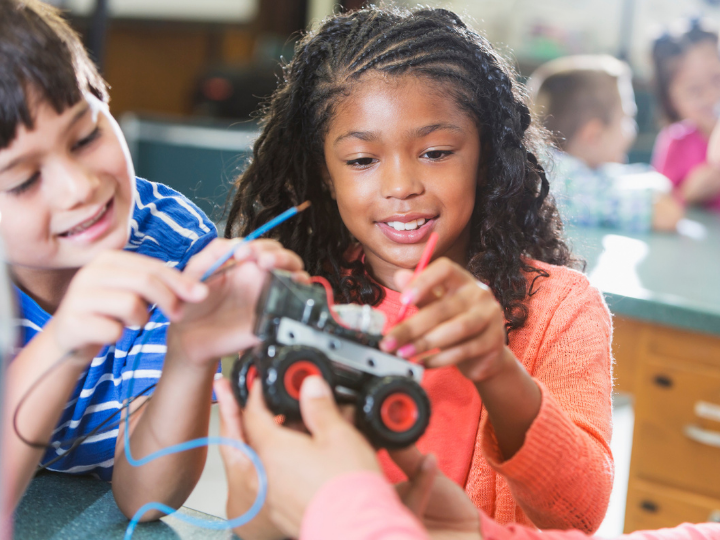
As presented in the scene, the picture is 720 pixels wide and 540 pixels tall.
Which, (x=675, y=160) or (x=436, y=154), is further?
(x=675, y=160)

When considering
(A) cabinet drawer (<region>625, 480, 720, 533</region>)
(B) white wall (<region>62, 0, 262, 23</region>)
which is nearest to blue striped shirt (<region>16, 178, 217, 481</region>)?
(A) cabinet drawer (<region>625, 480, 720, 533</region>)

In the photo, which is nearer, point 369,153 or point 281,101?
point 369,153

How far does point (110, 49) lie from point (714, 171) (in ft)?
10.5

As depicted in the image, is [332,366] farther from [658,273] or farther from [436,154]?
[658,273]

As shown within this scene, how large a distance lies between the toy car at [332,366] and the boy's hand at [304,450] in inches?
0.6

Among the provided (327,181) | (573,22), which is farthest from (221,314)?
(573,22)

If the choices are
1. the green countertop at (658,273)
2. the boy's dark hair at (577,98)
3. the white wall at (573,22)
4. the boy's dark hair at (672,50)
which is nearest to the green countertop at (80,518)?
the green countertop at (658,273)

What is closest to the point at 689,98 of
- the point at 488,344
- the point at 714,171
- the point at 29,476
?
the point at 714,171

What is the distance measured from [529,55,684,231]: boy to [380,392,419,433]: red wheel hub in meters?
1.55

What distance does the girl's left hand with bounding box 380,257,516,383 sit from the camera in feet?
2.02

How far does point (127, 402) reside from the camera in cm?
84

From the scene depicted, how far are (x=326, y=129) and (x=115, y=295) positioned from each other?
1.70 ft

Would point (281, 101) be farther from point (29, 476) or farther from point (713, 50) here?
point (713, 50)

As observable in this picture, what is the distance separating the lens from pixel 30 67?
703mm
